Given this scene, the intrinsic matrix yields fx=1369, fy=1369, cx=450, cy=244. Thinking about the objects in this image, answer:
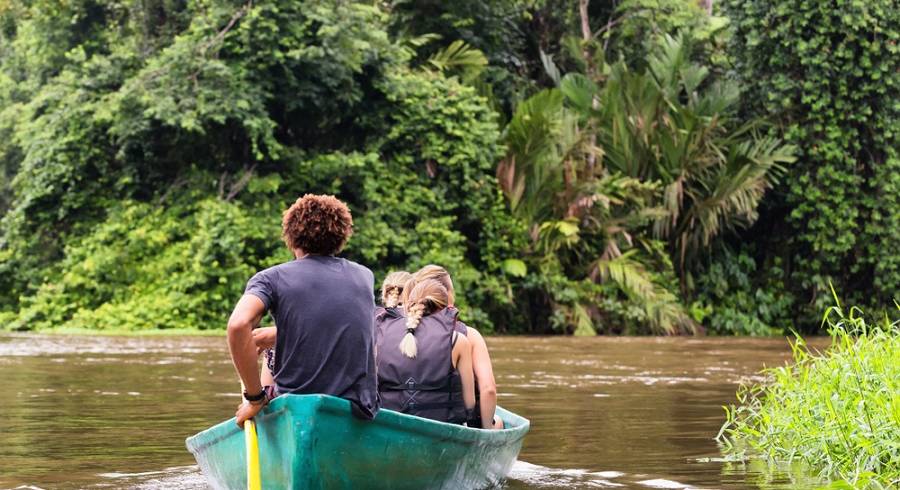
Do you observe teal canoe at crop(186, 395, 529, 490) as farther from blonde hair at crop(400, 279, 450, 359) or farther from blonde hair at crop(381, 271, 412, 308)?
blonde hair at crop(381, 271, 412, 308)

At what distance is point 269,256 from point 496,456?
15110mm

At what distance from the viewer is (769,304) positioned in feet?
84.2

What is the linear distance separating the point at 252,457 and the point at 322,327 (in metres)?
0.58

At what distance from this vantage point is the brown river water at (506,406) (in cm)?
734

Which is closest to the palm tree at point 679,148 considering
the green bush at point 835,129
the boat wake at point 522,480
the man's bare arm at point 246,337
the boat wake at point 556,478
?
the green bush at point 835,129

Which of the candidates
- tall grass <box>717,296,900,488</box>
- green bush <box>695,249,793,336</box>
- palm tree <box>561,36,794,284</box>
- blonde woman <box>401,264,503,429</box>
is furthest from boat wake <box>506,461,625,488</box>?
green bush <box>695,249,793,336</box>

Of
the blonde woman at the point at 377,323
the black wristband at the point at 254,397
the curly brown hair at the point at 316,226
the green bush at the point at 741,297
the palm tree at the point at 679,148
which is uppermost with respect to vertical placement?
the palm tree at the point at 679,148

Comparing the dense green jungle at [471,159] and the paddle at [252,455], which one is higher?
the dense green jungle at [471,159]

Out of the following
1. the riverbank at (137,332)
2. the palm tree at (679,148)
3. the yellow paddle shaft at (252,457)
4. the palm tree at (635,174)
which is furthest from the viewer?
the palm tree at (679,148)

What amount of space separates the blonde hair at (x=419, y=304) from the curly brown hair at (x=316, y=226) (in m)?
1.21

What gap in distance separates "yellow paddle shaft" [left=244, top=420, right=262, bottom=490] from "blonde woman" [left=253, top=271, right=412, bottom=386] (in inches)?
13.4

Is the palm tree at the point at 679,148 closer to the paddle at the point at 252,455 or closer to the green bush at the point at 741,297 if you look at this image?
the green bush at the point at 741,297

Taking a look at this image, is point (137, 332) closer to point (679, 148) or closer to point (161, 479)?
point (679, 148)

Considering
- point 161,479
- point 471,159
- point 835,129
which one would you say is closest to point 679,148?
point 835,129
